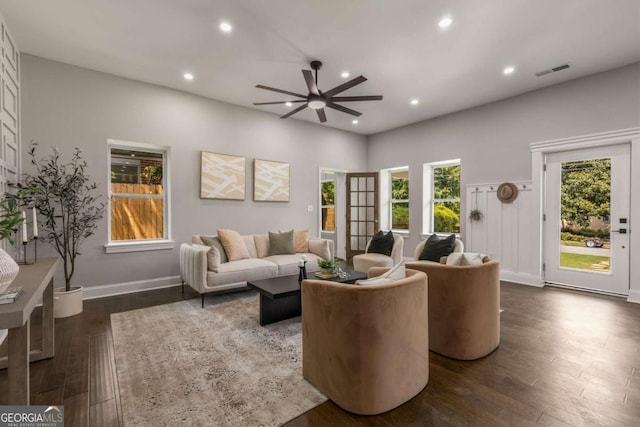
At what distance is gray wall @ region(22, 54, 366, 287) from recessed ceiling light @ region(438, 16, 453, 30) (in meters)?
3.44

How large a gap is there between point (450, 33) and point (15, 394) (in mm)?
4235

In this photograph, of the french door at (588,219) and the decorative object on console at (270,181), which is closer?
the french door at (588,219)

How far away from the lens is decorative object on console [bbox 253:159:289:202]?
17.8 ft

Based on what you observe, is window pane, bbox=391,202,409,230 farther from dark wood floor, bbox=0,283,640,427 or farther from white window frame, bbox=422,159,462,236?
dark wood floor, bbox=0,283,640,427

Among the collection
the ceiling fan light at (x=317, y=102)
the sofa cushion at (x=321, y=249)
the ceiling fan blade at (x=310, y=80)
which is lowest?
the sofa cushion at (x=321, y=249)

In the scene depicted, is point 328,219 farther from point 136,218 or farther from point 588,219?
point 588,219

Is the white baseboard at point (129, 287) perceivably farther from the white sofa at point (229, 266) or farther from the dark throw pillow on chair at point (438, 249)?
the dark throw pillow on chair at point (438, 249)

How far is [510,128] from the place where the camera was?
16.1 feet

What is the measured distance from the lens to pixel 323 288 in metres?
1.81

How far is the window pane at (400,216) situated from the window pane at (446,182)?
2.47 feet

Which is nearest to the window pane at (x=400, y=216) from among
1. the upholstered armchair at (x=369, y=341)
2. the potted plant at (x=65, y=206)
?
the upholstered armchair at (x=369, y=341)

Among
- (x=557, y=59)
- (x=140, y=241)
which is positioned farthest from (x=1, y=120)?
(x=557, y=59)

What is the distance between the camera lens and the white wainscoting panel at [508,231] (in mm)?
4695

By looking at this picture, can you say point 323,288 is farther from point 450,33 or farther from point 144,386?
point 450,33
